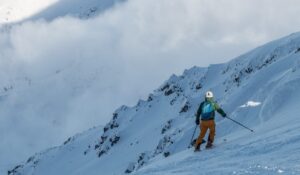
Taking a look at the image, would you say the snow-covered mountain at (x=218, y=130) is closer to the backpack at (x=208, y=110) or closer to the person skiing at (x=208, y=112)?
the person skiing at (x=208, y=112)

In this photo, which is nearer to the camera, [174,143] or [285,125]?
[285,125]

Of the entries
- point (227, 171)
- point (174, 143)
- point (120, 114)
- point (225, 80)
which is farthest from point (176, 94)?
point (227, 171)

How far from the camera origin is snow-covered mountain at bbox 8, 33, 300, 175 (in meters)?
22.7

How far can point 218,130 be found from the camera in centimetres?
3388

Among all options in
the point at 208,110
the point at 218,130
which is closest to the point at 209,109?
the point at 208,110

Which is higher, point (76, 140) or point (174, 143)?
point (76, 140)

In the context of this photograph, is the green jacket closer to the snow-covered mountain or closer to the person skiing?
the person skiing

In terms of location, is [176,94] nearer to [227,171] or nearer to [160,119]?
[160,119]

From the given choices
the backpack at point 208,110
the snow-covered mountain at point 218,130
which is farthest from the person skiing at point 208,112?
the snow-covered mountain at point 218,130

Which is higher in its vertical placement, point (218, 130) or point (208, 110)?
point (218, 130)

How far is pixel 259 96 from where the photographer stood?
113 ft

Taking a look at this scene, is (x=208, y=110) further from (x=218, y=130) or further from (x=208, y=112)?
(x=218, y=130)

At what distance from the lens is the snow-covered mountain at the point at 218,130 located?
22.7 m

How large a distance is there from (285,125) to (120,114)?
175ft
